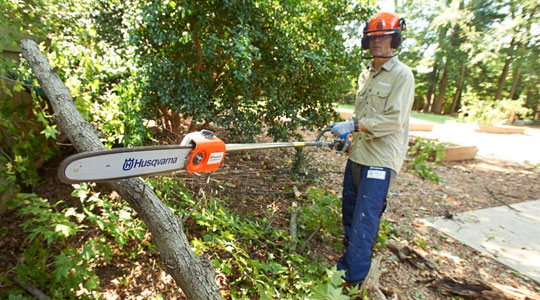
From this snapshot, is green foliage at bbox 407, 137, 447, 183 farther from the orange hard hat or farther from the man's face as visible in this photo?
the orange hard hat

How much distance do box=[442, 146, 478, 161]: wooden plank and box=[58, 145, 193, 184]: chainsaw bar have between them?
20.4 ft

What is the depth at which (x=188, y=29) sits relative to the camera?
273cm

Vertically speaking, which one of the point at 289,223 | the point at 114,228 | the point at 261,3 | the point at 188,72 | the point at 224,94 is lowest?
the point at 289,223

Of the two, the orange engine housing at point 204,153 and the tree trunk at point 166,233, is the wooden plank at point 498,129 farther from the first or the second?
the orange engine housing at point 204,153

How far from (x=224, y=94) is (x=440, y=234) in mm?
2877

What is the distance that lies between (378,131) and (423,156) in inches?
156

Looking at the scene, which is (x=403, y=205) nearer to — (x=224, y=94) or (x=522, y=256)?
(x=522, y=256)

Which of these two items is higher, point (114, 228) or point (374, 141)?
point (374, 141)

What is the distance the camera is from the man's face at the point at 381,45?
211 centimetres

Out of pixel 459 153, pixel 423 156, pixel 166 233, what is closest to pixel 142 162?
pixel 166 233

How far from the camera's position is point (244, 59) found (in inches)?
100

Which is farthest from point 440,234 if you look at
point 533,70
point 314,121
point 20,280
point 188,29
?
point 533,70

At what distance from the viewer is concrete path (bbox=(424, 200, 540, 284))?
2745 mm

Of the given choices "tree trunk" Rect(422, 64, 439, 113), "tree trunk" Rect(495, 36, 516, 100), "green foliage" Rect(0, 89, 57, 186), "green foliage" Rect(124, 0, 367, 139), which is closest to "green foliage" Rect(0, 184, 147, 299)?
"green foliage" Rect(0, 89, 57, 186)
